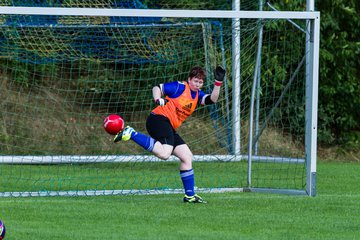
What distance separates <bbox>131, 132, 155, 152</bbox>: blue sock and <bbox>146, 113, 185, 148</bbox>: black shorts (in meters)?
0.20

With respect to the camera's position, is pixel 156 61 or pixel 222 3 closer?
pixel 156 61

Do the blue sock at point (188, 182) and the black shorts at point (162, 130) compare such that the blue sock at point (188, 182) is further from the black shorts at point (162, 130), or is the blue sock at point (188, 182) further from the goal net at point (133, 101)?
the goal net at point (133, 101)

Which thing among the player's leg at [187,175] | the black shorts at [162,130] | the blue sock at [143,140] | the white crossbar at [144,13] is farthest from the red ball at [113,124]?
the white crossbar at [144,13]

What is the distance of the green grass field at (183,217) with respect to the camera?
343 inches

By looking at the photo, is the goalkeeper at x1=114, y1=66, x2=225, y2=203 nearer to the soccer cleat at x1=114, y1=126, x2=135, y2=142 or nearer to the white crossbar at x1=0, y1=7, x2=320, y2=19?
the soccer cleat at x1=114, y1=126, x2=135, y2=142

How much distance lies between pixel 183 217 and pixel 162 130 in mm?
1812

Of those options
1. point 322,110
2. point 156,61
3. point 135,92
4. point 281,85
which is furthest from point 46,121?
point 322,110

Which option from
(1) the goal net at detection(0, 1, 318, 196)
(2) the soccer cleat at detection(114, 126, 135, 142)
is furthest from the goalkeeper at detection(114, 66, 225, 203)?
(1) the goal net at detection(0, 1, 318, 196)

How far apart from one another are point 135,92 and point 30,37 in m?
2.50

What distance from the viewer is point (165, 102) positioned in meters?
11.2

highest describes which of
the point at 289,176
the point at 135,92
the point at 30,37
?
the point at 30,37

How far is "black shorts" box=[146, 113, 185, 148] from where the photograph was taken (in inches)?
448

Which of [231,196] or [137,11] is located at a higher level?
[137,11]

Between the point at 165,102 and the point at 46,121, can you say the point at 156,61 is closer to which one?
the point at 46,121
